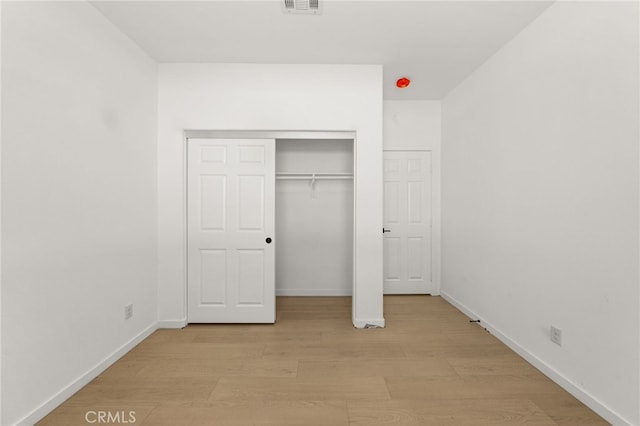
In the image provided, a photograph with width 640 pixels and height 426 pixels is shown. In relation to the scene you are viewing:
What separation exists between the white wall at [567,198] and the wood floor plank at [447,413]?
465 millimetres

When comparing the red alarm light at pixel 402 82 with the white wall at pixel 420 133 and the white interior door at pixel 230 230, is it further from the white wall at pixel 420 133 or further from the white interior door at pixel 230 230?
the white interior door at pixel 230 230

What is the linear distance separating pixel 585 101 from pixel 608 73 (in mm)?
192

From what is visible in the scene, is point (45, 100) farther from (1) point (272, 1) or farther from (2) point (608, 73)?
(2) point (608, 73)

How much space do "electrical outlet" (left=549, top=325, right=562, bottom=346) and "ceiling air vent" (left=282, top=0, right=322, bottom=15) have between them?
300 cm

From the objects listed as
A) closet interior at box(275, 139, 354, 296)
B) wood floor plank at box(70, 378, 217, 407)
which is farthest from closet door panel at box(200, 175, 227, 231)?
wood floor plank at box(70, 378, 217, 407)

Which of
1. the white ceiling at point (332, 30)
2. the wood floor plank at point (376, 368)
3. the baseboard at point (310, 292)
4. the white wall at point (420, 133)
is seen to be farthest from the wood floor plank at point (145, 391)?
the white wall at point (420, 133)

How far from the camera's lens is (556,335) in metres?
2.21

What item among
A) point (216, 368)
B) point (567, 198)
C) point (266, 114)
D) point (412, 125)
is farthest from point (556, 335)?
point (266, 114)

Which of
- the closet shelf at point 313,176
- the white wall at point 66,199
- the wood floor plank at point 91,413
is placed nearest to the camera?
the white wall at point 66,199

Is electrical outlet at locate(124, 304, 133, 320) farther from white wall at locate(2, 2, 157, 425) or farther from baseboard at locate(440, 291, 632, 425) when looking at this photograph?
baseboard at locate(440, 291, 632, 425)

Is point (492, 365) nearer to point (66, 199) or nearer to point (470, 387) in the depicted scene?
point (470, 387)

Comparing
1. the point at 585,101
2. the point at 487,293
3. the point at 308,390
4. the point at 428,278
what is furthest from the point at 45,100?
the point at 428,278

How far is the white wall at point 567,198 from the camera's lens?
1.74 m

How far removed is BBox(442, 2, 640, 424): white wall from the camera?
5.72 ft
